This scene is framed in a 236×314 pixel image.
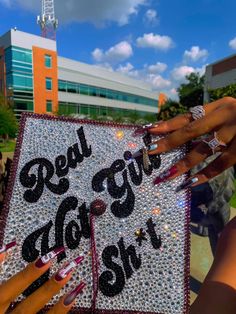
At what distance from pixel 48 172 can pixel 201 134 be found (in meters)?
0.46

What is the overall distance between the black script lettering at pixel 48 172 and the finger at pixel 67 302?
265mm

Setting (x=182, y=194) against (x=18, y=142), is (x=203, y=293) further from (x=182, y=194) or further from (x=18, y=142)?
(x=18, y=142)

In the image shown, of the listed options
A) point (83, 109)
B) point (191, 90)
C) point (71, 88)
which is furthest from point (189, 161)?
point (83, 109)

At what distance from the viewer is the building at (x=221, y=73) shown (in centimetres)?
2194

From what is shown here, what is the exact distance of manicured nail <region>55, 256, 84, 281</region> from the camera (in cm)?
81

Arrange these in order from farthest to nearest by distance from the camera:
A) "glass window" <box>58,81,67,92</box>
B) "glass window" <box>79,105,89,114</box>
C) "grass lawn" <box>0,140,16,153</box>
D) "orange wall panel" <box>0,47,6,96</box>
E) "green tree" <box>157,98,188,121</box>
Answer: "glass window" <box>79,105,89,114</box> → "glass window" <box>58,81,67,92</box> → "orange wall panel" <box>0,47,6,96</box> → "grass lawn" <box>0,140,16,153</box> → "green tree" <box>157,98,188,121</box>

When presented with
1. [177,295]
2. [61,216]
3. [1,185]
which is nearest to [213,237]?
[1,185]

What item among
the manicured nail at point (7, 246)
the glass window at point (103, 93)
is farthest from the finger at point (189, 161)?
the glass window at point (103, 93)

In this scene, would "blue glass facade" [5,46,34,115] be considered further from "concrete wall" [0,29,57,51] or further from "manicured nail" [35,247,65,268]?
"manicured nail" [35,247,65,268]

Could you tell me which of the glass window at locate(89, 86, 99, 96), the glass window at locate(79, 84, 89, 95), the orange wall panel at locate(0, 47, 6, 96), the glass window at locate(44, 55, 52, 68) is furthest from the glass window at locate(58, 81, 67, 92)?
the orange wall panel at locate(0, 47, 6, 96)

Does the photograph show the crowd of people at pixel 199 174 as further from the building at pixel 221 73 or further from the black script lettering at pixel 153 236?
the building at pixel 221 73

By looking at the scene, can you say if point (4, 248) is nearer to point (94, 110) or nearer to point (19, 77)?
point (19, 77)

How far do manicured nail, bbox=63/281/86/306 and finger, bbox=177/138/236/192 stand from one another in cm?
39

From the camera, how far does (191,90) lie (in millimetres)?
32094
